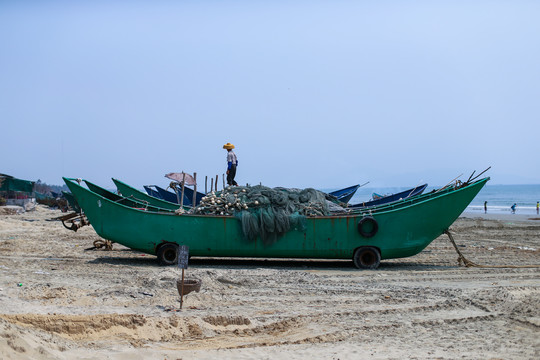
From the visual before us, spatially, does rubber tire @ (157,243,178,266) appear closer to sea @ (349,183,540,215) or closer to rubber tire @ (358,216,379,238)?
rubber tire @ (358,216,379,238)

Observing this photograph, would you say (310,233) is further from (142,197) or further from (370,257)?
(142,197)

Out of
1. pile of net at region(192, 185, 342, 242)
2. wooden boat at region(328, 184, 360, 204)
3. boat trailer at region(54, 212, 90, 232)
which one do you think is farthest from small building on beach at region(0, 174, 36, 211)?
pile of net at region(192, 185, 342, 242)

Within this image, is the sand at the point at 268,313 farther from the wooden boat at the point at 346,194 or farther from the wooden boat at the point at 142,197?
the wooden boat at the point at 346,194

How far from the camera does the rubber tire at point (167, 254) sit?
11078mm

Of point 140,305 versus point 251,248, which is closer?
point 140,305

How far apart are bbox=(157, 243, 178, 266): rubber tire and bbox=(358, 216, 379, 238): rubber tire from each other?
13.0 ft

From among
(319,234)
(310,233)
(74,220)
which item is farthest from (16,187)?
(319,234)

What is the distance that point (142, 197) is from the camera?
49.1ft

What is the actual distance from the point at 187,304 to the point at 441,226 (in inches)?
249

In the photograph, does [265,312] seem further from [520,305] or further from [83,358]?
[520,305]

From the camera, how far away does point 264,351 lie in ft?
17.2

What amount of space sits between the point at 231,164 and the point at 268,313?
759 centimetres

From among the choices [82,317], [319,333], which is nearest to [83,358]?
[82,317]

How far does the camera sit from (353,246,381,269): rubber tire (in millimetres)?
10984
